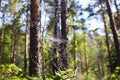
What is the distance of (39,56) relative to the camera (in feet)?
28.6

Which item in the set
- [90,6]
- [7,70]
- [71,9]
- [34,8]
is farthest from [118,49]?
[71,9]

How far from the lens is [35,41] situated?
354 inches

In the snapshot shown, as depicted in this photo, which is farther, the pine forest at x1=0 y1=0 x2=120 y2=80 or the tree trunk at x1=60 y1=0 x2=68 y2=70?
the tree trunk at x1=60 y1=0 x2=68 y2=70

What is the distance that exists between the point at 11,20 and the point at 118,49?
18021 mm

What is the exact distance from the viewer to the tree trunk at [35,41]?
8.52 m

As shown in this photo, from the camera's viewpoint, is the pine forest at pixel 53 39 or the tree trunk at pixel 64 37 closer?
the pine forest at pixel 53 39

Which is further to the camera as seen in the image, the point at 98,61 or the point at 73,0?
the point at 98,61

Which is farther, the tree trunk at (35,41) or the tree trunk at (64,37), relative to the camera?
the tree trunk at (64,37)

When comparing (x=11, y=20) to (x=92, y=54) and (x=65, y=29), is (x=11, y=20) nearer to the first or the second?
(x=65, y=29)

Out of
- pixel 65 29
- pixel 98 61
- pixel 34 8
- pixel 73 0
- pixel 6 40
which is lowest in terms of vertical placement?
pixel 98 61

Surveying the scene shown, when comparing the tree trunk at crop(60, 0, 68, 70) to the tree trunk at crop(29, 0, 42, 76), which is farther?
the tree trunk at crop(60, 0, 68, 70)

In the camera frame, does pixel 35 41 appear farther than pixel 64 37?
No

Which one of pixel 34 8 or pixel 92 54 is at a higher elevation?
pixel 34 8

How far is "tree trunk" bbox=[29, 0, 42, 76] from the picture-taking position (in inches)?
335
